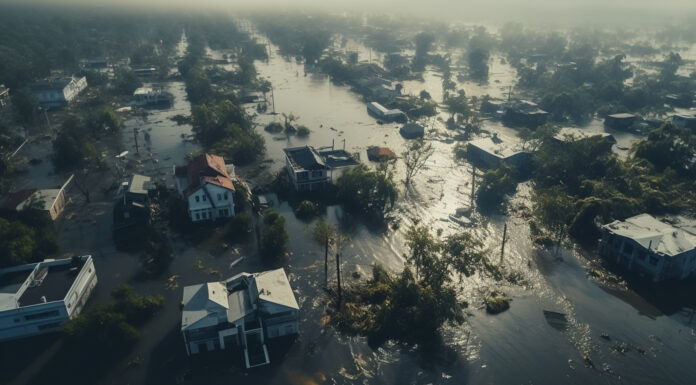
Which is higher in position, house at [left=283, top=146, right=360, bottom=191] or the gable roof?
the gable roof

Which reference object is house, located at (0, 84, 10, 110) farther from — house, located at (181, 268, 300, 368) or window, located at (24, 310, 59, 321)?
house, located at (181, 268, 300, 368)

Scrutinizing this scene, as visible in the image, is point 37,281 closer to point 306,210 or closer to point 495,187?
point 306,210

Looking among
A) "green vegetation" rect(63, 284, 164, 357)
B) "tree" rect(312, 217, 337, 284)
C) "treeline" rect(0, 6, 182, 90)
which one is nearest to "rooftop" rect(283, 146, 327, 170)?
"tree" rect(312, 217, 337, 284)

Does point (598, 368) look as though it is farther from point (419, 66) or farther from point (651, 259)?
point (419, 66)

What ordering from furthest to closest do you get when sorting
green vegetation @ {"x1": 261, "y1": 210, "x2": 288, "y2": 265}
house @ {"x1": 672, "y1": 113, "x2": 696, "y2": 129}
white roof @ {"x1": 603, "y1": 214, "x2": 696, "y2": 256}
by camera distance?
house @ {"x1": 672, "y1": 113, "x2": 696, "y2": 129} < green vegetation @ {"x1": 261, "y1": 210, "x2": 288, "y2": 265} < white roof @ {"x1": 603, "y1": 214, "x2": 696, "y2": 256}

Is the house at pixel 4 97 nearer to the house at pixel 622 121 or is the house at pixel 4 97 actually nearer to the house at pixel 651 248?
the house at pixel 651 248

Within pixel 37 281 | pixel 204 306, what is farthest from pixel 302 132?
pixel 204 306
